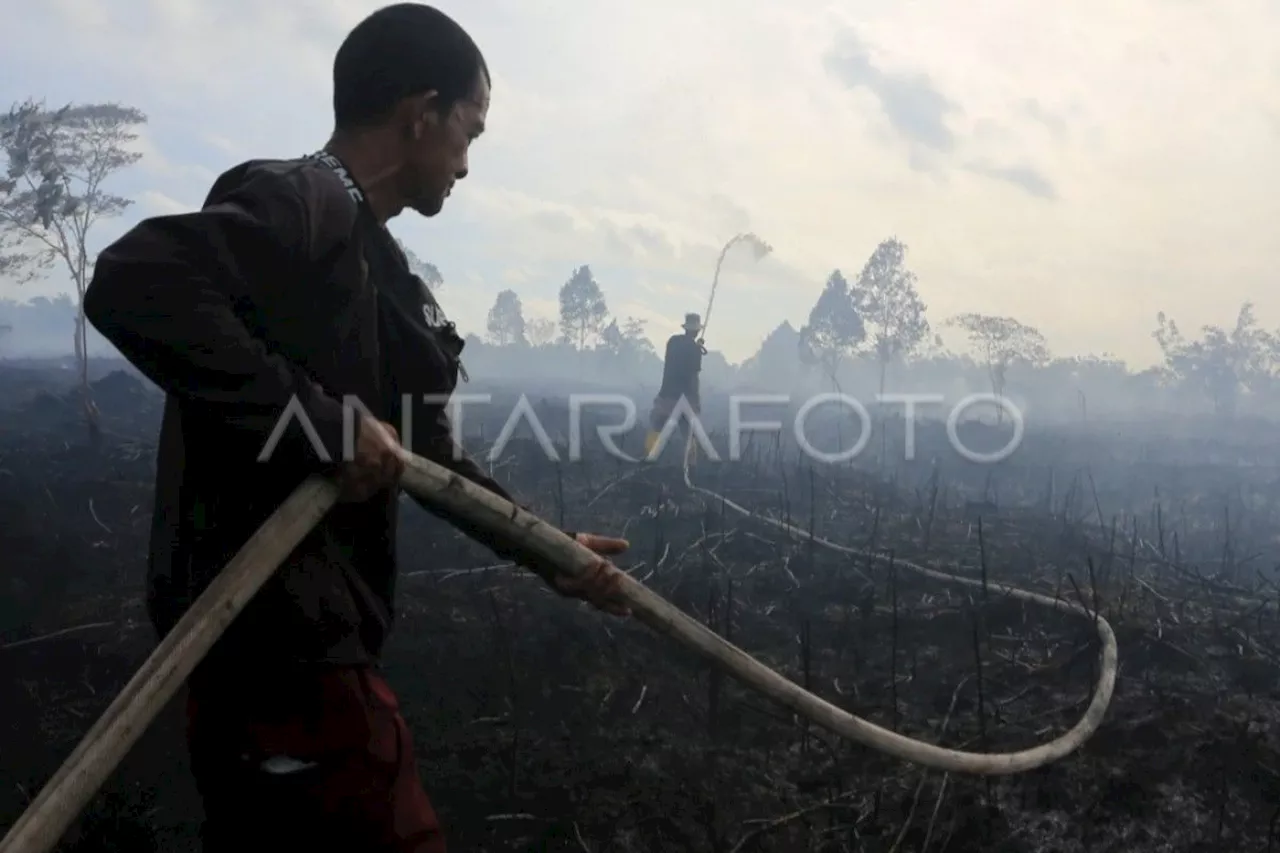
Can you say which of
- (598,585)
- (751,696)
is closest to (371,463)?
(598,585)

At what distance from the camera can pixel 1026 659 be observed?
4.76m

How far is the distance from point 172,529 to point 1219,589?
7346 millimetres

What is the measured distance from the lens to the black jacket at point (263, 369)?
1106mm

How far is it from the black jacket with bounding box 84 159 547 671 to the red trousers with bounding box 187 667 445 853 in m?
0.06

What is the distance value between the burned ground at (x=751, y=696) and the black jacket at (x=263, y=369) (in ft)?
7.43

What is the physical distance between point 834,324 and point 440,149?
4169cm

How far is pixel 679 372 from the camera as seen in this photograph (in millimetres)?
10117

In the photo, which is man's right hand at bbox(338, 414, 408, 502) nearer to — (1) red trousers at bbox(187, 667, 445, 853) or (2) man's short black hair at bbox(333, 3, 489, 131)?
(1) red trousers at bbox(187, 667, 445, 853)

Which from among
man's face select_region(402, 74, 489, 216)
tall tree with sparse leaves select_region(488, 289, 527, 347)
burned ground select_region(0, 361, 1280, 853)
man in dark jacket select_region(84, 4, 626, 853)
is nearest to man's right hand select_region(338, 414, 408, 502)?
man in dark jacket select_region(84, 4, 626, 853)

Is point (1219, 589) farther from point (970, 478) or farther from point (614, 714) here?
point (970, 478)

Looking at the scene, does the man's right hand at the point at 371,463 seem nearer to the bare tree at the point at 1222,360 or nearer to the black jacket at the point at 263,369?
the black jacket at the point at 263,369

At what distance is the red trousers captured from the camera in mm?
1246

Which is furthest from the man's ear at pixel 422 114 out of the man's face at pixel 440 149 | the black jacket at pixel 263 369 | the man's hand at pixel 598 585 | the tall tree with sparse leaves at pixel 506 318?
the tall tree with sparse leaves at pixel 506 318

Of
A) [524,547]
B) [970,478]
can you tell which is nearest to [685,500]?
[524,547]
